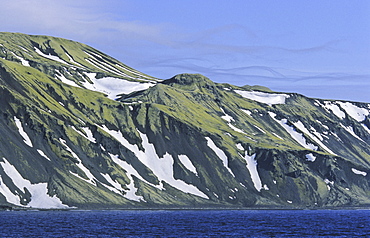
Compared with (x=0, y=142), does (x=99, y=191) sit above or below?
below

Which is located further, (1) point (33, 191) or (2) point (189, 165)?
(2) point (189, 165)

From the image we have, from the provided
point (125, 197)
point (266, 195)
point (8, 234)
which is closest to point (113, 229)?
point (8, 234)

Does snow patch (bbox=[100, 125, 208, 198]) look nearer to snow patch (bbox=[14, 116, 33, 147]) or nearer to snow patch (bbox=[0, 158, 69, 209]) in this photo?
snow patch (bbox=[14, 116, 33, 147])

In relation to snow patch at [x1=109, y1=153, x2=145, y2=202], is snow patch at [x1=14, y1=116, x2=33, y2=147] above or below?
above

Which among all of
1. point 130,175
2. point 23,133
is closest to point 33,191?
point 23,133

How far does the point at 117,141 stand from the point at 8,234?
372 feet

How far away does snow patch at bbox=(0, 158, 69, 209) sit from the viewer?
512 ft

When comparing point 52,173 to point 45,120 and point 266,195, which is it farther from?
point 266,195

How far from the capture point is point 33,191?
522 ft

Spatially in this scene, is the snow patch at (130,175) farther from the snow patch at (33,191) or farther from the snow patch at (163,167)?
the snow patch at (33,191)

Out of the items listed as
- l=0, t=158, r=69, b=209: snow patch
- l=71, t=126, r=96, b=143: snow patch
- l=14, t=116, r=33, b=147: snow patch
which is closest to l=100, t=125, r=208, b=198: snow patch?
l=71, t=126, r=96, b=143: snow patch

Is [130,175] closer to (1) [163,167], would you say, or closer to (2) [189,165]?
(1) [163,167]

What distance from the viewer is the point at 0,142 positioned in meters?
166

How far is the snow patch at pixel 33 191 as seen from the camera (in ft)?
512
